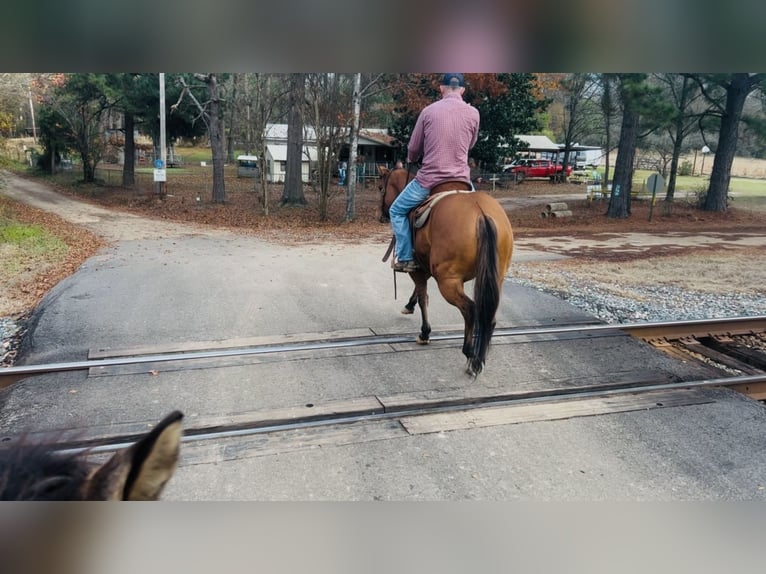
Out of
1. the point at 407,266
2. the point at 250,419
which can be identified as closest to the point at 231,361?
the point at 250,419

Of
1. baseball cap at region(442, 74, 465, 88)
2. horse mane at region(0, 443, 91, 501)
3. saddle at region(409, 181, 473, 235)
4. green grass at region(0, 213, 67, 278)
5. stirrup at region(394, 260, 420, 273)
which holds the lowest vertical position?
green grass at region(0, 213, 67, 278)

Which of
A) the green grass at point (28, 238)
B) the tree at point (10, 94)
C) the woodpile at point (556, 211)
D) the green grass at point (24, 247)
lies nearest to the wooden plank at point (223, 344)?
the green grass at point (24, 247)

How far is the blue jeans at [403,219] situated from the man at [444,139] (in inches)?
0.6

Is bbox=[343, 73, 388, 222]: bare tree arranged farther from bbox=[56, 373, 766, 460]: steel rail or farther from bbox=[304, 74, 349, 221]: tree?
bbox=[56, 373, 766, 460]: steel rail

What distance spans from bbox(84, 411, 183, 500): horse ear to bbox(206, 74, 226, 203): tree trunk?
1951cm

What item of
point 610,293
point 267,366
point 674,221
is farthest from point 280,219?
point 674,221

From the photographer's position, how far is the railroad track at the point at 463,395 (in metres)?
A: 4.07

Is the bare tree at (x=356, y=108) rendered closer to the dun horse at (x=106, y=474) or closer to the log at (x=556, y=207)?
the log at (x=556, y=207)

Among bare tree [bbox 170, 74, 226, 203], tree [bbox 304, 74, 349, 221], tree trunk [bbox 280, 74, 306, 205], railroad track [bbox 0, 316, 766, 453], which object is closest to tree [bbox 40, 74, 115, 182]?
bare tree [bbox 170, 74, 226, 203]

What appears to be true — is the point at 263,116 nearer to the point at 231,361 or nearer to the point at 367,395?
the point at 231,361

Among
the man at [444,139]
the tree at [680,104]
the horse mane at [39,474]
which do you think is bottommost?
Answer: the horse mane at [39,474]

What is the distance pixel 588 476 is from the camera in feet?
11.6

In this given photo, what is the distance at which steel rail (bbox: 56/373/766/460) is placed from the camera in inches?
152
